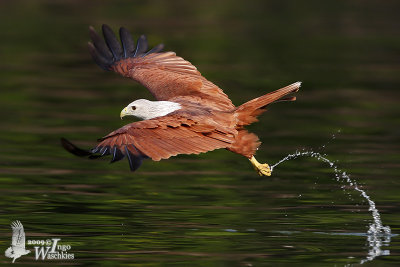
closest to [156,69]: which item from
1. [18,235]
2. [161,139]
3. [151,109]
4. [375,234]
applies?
[151,109]

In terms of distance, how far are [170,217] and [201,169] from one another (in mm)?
3484

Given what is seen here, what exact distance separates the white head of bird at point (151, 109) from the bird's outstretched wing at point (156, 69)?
47 centimetres

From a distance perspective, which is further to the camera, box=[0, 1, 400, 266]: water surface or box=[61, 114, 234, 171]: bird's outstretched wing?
box=[0, 1, 400, 266]: water surface

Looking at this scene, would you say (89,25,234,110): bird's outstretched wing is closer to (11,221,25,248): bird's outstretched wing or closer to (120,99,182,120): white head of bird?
(120,99,182,120): white head of bird

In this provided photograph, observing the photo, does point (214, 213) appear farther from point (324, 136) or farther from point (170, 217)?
point (324, 136)

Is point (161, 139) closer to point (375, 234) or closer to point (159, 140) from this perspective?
point (159, 140)

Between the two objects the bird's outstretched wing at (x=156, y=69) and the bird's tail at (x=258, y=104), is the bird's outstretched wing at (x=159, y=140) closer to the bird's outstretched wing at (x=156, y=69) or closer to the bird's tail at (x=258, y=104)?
the bird's tail at (x=258, y=104)

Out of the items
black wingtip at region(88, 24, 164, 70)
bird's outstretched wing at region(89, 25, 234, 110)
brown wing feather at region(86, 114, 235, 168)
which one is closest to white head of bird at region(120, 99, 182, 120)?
bird's outstretched wing at region(89, 25, 234, 110)

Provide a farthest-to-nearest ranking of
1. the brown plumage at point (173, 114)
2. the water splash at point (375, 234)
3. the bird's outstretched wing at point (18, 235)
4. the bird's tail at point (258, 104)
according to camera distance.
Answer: the bird's tail at point (258, 104)
the bird's outstretched wing at point (18, 235)
the water splash at point (375, 234)
the brown plumage at point (173, 114)

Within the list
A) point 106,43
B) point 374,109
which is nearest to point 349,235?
point 106,43

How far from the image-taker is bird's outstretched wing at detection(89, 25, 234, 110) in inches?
503

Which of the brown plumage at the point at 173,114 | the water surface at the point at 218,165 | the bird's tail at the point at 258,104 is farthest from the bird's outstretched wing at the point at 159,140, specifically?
the water surface at the point at 218,165

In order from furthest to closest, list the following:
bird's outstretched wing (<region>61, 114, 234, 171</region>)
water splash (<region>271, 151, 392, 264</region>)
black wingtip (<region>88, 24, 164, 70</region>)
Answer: black wingtip (<region>88, 24, 164, 70</region>)
water splash (<region>271, 151, 392, 264</region>)
bird's outstretched wing (<region>61, 114, 234, 171</region>)

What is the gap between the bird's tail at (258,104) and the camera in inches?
460
